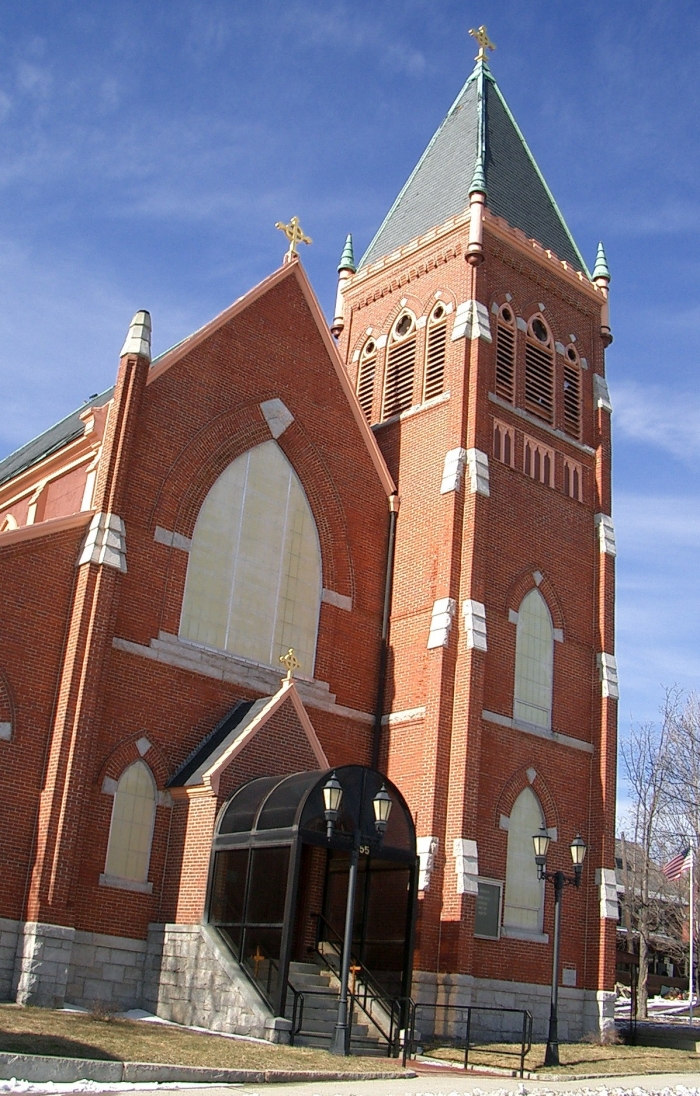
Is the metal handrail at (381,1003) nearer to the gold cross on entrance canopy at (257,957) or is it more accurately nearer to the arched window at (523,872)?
the gold cross on entrance canopy at (257,957)

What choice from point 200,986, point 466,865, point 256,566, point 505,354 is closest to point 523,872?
point 466,865

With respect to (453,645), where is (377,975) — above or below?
below

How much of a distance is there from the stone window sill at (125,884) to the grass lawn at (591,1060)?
5.61m

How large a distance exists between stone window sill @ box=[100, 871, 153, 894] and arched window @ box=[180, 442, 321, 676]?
4734 millimetres

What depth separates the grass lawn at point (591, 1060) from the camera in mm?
18781

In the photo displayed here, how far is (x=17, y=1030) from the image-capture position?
14.4 metres

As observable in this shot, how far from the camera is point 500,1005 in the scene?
907 inches

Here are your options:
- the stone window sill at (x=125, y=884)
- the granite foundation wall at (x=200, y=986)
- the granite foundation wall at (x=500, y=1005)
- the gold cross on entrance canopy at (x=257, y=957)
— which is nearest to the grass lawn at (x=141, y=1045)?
the granite foundation wall at (x=200, y=986)

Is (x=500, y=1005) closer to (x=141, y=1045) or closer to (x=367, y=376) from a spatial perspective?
(x=141, y=1045)

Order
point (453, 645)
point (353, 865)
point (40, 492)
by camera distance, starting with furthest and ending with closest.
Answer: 1. point (40, 492)
2. point (453, 645)
3. point (353, 865)

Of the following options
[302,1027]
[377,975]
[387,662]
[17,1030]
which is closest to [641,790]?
[387,662]

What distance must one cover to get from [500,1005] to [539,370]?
15005 mm

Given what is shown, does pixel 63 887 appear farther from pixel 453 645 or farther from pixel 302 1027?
pixel 453 645

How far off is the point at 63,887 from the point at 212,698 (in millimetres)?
4941
